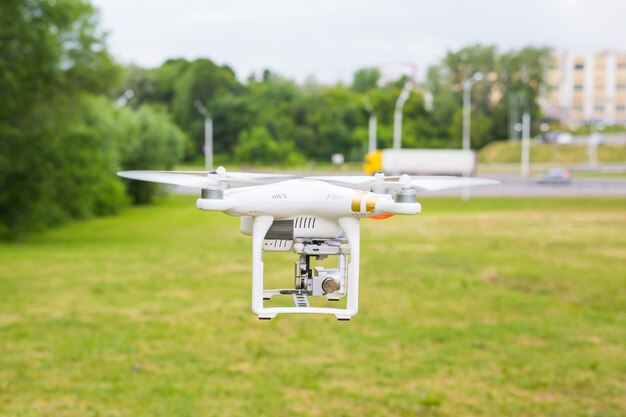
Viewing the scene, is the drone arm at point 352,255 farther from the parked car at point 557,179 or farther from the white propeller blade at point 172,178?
the parked car at point 557,179

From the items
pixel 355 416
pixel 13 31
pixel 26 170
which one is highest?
pixel 13 31

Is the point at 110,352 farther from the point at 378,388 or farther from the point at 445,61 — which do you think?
the point at 445,61

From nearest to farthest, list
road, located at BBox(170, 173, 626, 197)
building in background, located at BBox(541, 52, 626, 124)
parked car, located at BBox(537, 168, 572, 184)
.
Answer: road, located at BBox(170, 173, 626, 197) < parked car, located at BBox(537, 168, 572, 184) < building in background, located at BBox(541, 52, 626, 124)

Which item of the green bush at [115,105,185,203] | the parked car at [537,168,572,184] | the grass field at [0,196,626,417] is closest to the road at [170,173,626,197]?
the parked car at [537,168,572,184]

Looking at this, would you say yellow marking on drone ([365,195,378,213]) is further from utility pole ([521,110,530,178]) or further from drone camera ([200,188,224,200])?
utility pole ([521,110,530,178])

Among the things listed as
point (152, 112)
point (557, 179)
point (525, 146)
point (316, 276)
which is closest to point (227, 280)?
point (316, 276)

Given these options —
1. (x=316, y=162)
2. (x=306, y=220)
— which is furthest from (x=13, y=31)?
(x=316, y=162)
